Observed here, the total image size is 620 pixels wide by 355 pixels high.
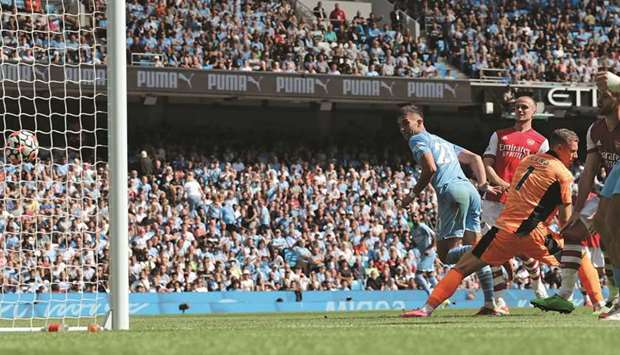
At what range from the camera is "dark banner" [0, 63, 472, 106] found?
31.0m

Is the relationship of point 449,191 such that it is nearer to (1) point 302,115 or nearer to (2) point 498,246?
(2) point 498,246

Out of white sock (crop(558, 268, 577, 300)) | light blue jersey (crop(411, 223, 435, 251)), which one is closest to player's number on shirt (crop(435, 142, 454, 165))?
white sock (crop(558, 268, 577, 300))

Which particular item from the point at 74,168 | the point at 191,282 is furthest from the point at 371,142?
the point at 74,168

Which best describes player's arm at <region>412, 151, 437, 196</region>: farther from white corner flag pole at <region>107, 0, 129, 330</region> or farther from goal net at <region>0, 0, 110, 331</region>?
goal net at <region>0, 0, 110, 331</region>

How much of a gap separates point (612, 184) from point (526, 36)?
29.0 m

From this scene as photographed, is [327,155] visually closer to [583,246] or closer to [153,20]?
[153,20]

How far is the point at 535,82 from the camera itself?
116 ft

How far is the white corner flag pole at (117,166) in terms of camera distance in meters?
9.64

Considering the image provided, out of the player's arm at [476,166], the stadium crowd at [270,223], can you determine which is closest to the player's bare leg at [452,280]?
the player's arm at [476,166]

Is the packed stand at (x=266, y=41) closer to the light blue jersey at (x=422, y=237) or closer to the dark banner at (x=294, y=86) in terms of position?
the dark banner at (x=294, y=86)

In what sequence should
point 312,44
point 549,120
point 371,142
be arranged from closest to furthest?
point 312,44 → point 371,142 → point 549,120

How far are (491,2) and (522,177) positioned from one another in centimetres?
2967

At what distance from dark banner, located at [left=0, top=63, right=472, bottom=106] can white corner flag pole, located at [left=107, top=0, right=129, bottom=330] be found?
827 inches

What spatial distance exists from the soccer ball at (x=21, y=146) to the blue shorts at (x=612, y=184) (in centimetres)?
930
